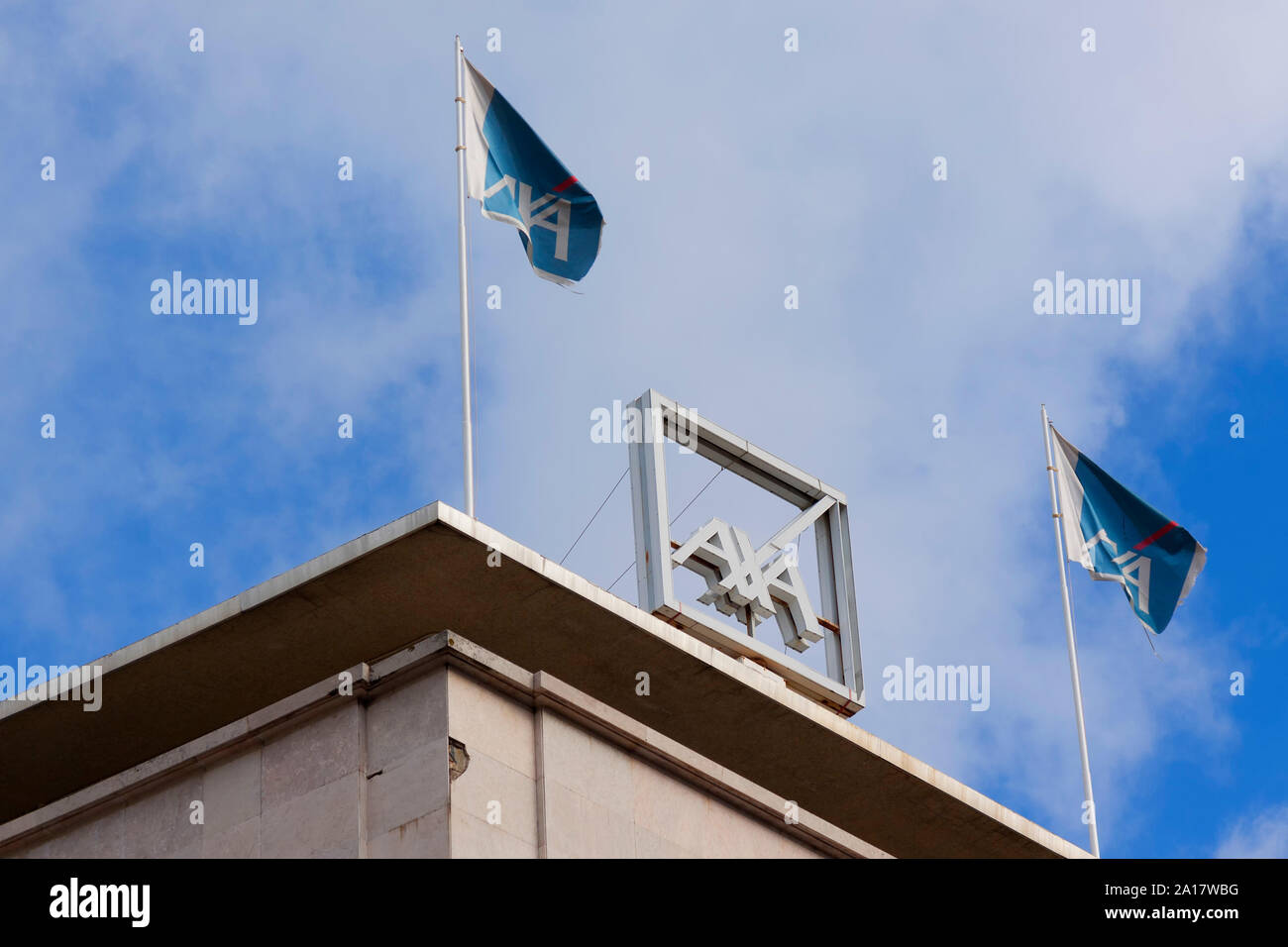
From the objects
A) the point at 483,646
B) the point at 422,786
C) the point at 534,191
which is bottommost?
the point at 422,786

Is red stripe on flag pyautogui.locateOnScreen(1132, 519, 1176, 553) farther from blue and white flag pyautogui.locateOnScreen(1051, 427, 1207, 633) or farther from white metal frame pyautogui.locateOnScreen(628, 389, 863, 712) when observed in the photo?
white metal frame pyautogui.locateOnScreen(628, 389, 863, 712)

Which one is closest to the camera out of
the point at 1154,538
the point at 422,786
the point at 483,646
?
the point at 422,786

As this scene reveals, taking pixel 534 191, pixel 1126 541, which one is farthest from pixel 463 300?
pixel 1126 541

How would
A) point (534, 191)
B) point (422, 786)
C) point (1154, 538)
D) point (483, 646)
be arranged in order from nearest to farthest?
point (422, 786) → point (483, 646) → point (534, 191) → point (1154, 538)

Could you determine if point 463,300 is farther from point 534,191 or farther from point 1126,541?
point 1126,541

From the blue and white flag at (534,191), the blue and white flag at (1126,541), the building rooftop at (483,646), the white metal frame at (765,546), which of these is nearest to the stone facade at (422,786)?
the building rooftop at (483,646)

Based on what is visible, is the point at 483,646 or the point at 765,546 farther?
the point at 765,546

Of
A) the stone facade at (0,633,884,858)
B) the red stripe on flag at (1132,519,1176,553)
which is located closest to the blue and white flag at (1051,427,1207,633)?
the red stripe on flag at (1132,519,1176,553)

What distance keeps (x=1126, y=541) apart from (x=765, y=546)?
7.29 meters

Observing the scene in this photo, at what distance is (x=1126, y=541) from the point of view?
33844 mm

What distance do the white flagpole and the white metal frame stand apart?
3.28 m

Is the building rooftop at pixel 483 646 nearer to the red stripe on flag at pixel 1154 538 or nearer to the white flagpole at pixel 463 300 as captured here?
the white flagpole at pixel 463 300

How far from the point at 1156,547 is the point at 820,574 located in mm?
6328

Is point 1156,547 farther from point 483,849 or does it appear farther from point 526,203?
point 483,849
